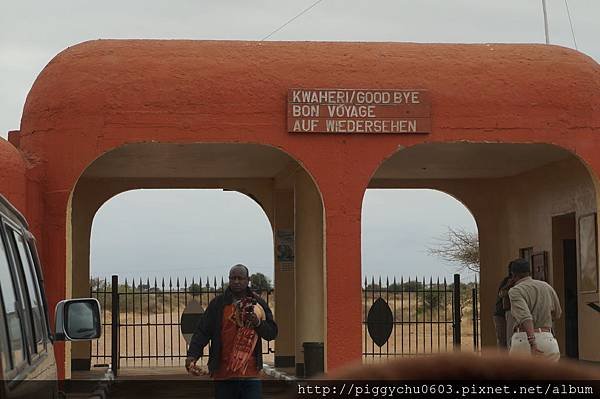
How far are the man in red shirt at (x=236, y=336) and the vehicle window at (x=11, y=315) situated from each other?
4013 mm

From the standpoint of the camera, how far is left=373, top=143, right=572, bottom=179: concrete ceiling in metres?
14.7

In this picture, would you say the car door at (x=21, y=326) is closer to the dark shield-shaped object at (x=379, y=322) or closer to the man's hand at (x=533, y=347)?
the man's hand at (x=533, y=347)

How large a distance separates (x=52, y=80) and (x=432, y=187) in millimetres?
7838

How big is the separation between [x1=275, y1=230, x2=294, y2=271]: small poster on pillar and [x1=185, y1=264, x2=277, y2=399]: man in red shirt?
383 inches

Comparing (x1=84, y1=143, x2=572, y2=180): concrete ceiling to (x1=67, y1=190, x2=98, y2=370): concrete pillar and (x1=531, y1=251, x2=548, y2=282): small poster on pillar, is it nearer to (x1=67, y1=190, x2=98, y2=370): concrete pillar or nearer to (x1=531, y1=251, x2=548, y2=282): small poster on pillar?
(x1=67, y1=190, x2=98, y2=370): concrete pillar

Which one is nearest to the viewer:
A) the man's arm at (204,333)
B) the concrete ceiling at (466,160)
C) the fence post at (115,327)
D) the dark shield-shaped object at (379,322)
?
the man's arm at (204,333)

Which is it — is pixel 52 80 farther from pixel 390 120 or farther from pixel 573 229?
pixel 573 229

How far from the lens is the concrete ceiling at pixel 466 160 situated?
48.3 ft

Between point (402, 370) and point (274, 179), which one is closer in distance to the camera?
point (402, 370)

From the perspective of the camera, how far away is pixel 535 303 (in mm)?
10508

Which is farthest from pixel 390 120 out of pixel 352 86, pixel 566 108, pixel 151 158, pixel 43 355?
pixel 43 355

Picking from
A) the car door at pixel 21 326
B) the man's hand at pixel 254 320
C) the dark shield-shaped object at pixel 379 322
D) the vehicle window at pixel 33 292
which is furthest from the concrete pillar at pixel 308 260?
the car door at pixel 21 326

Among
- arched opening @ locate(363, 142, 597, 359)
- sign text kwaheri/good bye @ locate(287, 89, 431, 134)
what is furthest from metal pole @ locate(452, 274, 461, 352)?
sign text kwaheri/good bye @ locate(287, 89, 431, 134)

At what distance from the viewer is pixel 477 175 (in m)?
18.5
